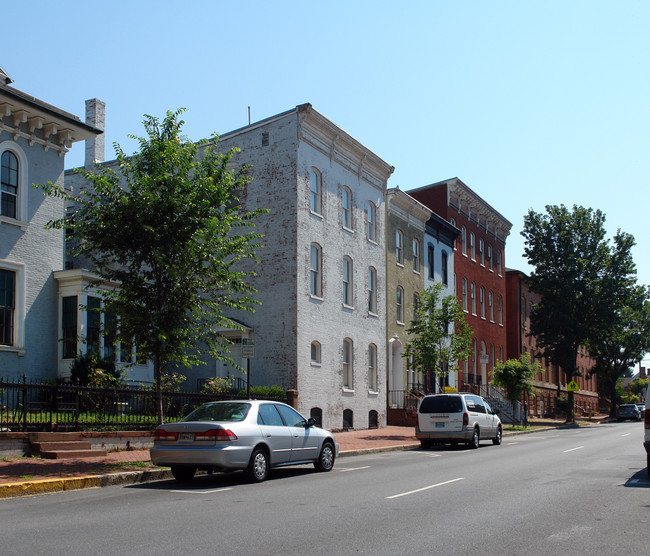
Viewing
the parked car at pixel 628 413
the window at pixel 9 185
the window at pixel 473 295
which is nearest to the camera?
the window at pixel 9 185

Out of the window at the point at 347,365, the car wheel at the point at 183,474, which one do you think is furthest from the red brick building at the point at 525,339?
the car wheel at the point at 183,474

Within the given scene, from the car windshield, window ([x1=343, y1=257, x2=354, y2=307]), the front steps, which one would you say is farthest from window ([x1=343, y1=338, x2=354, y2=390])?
the car windshield

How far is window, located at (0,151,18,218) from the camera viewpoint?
20609 millimetres

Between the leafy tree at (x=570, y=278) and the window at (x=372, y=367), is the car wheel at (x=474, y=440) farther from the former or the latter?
the leafy tree at (x=570, y=278)

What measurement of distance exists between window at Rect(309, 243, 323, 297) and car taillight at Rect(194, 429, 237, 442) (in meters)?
16.1

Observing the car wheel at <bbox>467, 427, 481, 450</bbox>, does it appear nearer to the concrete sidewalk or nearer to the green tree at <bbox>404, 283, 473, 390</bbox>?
the green tree at <bbox>404, 283, 473, 390</bbox>

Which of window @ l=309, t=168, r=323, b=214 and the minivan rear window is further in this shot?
window @ l=309, t=168, r=323, b=214

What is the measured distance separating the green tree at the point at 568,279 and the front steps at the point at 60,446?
37.6m

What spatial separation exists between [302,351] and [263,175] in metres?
6.84

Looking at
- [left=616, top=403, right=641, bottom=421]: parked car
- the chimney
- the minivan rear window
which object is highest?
the chimney

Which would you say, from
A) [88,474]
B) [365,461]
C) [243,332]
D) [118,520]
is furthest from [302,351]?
[118,520]

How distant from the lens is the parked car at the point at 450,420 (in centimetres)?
2234

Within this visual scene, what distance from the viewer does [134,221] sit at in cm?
1594

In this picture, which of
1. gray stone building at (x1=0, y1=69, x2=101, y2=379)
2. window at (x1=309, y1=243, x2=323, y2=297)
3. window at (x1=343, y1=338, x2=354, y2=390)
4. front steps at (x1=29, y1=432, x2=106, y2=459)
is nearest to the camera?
front steps at (x1=29, y1=432, x2=106, y2=459)
